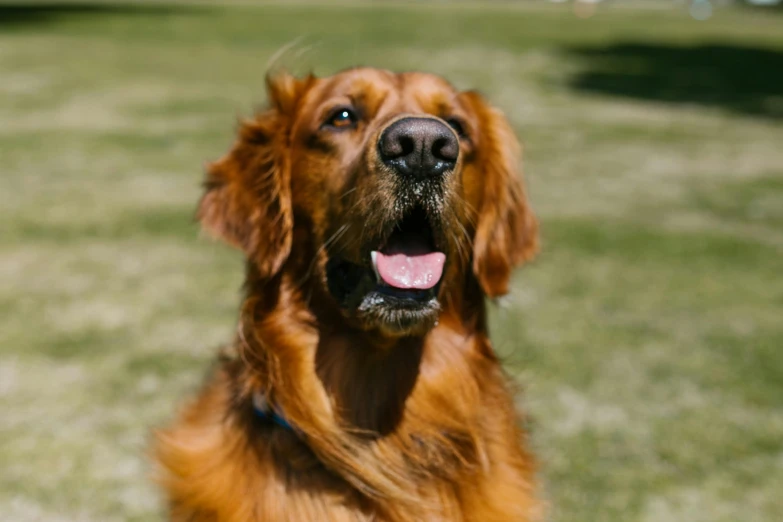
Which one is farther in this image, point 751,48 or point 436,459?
point 751,48

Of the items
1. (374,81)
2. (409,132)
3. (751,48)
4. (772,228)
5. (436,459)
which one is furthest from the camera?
(751,48)

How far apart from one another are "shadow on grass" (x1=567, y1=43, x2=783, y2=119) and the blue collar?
14450mm

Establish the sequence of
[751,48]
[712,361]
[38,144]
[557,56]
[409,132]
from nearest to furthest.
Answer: [409,132] < [712,361] < [38,144] < [557,56] < [751,48]

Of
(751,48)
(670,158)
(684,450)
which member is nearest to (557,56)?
(751,48)

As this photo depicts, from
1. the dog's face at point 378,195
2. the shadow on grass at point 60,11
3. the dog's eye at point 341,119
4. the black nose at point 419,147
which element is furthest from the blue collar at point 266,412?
the shadow on grass at point 60,11

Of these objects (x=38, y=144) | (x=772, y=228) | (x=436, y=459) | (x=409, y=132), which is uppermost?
(x=409, y=132)

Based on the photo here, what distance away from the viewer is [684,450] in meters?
4.66

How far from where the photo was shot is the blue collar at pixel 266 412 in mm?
3061

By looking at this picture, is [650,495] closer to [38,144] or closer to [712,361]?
[712,361]

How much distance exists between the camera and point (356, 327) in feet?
10.4

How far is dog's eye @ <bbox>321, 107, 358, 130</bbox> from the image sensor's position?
3340mm

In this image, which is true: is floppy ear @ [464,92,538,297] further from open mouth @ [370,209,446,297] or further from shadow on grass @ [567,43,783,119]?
shadow on grass @ [567,43,783,119]

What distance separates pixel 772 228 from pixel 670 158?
3327mm

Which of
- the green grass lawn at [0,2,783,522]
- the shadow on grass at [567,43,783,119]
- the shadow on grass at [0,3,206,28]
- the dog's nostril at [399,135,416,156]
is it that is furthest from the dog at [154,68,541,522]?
the shadow on grass at [0,3,206,28]
